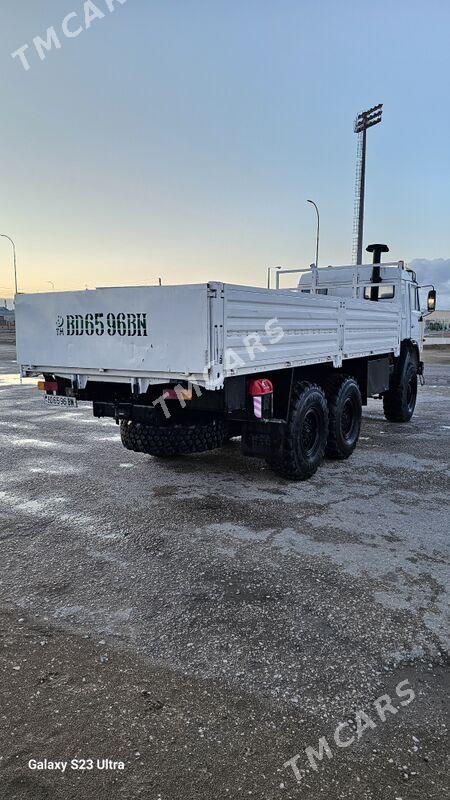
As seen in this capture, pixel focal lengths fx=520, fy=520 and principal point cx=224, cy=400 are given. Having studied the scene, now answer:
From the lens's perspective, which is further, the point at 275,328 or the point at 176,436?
the point at 176,436

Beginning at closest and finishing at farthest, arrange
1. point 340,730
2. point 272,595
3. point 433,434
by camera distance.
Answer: point 340,730 < point 272,595 < point 433,434

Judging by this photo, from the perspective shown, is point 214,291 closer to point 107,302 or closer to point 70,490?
point 107,302

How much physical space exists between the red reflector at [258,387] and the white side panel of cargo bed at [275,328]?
0.56 feet

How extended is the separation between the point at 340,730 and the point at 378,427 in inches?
294

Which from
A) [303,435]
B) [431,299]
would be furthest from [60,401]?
[431,299]

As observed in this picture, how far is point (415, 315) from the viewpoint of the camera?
1018 cm

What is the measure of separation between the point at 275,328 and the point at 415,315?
5.89 m

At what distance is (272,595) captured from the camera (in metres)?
3.48

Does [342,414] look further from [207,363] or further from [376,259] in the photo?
[376,259]

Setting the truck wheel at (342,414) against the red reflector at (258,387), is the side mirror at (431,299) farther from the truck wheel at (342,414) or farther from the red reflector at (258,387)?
the red reflector at (258,387)

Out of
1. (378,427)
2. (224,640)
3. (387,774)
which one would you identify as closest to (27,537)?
(224,640)

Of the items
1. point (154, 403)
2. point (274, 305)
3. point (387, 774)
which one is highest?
point (274, 305)

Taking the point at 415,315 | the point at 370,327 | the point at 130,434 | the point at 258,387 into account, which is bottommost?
the point at 130,434

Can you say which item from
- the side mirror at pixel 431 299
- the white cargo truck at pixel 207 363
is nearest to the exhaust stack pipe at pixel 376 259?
the side mirror at pixel 431 299
